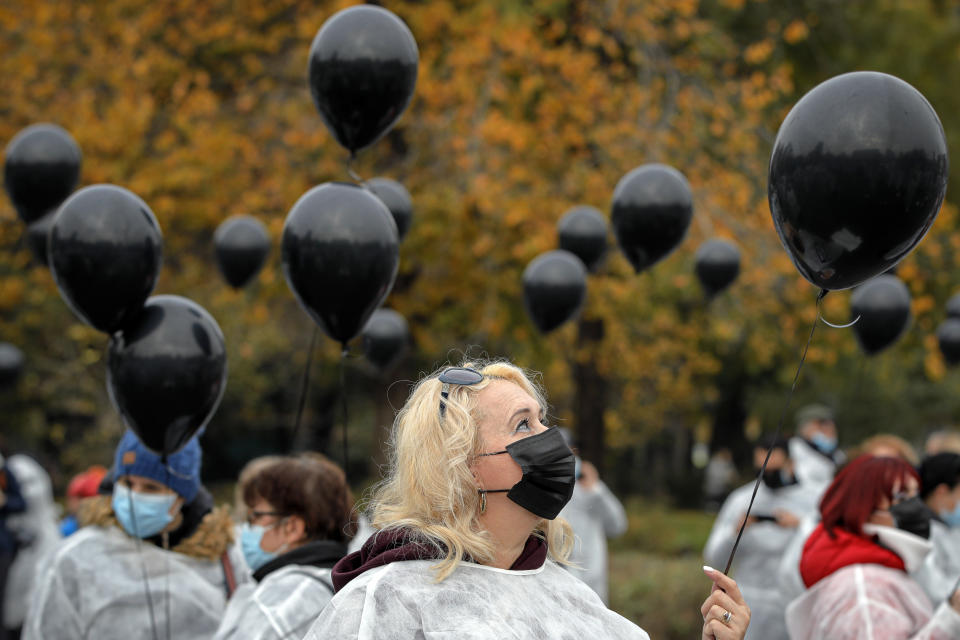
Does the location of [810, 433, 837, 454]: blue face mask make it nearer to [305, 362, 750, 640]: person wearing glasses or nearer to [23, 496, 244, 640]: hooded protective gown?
[23, 496, 244, 640]: hooded protective gown

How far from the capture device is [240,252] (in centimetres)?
711

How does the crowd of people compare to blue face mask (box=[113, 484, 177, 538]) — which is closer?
the crowd of people

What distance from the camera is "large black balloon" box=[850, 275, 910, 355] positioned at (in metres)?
6.77

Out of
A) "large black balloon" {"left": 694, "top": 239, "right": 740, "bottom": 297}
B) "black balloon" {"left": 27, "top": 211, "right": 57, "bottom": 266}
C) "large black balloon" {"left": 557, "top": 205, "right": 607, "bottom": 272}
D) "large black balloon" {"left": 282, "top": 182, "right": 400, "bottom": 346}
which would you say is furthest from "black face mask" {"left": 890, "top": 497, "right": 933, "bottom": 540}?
"black balloon" {"left": 27, "top": 211, "right": 57, "bottom": 266}

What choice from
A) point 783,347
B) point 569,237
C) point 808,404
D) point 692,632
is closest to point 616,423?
point 808,404

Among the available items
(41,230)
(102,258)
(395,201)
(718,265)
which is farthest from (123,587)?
(718,265)

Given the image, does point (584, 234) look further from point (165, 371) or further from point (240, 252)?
point (165, 371)

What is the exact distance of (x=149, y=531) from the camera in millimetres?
3617

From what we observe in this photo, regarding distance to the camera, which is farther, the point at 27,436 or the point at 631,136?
the point at 27,436

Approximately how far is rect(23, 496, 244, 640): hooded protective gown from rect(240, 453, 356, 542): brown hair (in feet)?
1.58

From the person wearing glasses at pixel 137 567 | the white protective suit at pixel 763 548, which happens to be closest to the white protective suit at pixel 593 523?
the white protective suit at pixel 763 548

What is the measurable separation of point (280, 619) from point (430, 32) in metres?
9.69

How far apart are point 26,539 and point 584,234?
14.2ft

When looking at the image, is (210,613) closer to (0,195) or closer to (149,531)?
(149,531)
